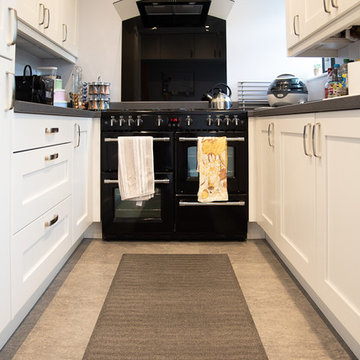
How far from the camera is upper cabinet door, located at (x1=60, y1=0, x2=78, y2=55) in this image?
9.32 feet

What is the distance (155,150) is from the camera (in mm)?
2617

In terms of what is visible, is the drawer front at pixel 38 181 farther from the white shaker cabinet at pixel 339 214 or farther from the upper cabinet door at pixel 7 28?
the white shaker cabinet at pixel 339 214

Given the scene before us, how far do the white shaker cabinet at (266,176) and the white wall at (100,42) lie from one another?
1.38m

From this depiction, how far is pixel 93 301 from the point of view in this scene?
1719 millimetres

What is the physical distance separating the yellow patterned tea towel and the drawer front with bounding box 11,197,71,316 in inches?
37.1

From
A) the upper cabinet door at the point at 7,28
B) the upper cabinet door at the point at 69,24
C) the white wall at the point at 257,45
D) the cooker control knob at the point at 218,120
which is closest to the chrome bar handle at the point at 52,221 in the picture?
the upper cabinet door at the point at 7,28

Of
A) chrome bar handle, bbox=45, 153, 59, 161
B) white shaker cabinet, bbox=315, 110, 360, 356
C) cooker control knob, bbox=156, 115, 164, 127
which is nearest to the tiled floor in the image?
white shaker cabinet, bbox=315, 110, 360, 356

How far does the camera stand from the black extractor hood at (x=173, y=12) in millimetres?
2828

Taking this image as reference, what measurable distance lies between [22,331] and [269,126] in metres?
1.66

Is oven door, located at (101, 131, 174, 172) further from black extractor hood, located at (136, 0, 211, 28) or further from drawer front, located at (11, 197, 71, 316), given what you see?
black extractor hood, located at (136, 0, 211, 28)

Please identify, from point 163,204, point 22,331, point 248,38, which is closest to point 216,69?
point 248,38

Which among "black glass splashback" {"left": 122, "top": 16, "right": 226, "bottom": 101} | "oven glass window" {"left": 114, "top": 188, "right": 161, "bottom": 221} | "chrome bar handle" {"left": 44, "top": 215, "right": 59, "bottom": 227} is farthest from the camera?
"black glass splashback" {"left": 122, "top": 16, "right": 226, "bottom": 101}

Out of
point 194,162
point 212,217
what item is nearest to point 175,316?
point 212,217

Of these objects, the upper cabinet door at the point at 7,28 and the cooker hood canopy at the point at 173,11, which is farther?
the cooker hood canopy at the point at 173,11
